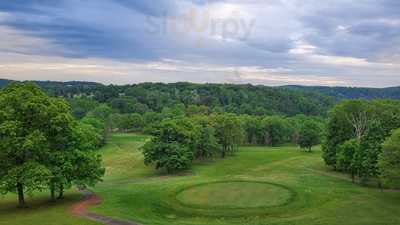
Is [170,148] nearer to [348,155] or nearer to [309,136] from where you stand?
[348,155]

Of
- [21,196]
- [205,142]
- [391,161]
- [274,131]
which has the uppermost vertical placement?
[391,161]

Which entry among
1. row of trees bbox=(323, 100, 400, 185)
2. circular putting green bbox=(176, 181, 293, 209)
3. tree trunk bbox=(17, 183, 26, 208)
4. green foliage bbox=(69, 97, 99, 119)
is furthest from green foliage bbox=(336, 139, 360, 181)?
green foliage bbox=(69, 97, 99, 119)

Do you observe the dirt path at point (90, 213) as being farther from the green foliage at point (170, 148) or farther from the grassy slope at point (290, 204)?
the green foliage at point (170, 148)

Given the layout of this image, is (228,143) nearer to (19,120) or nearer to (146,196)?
(146,196)

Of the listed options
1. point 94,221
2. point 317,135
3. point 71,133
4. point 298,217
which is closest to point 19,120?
point 71,133

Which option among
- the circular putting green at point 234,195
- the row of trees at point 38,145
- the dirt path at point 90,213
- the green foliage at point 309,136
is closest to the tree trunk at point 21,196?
the row of trees at point 38,145

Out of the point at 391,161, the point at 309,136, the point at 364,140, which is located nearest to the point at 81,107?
the point at 309,136
